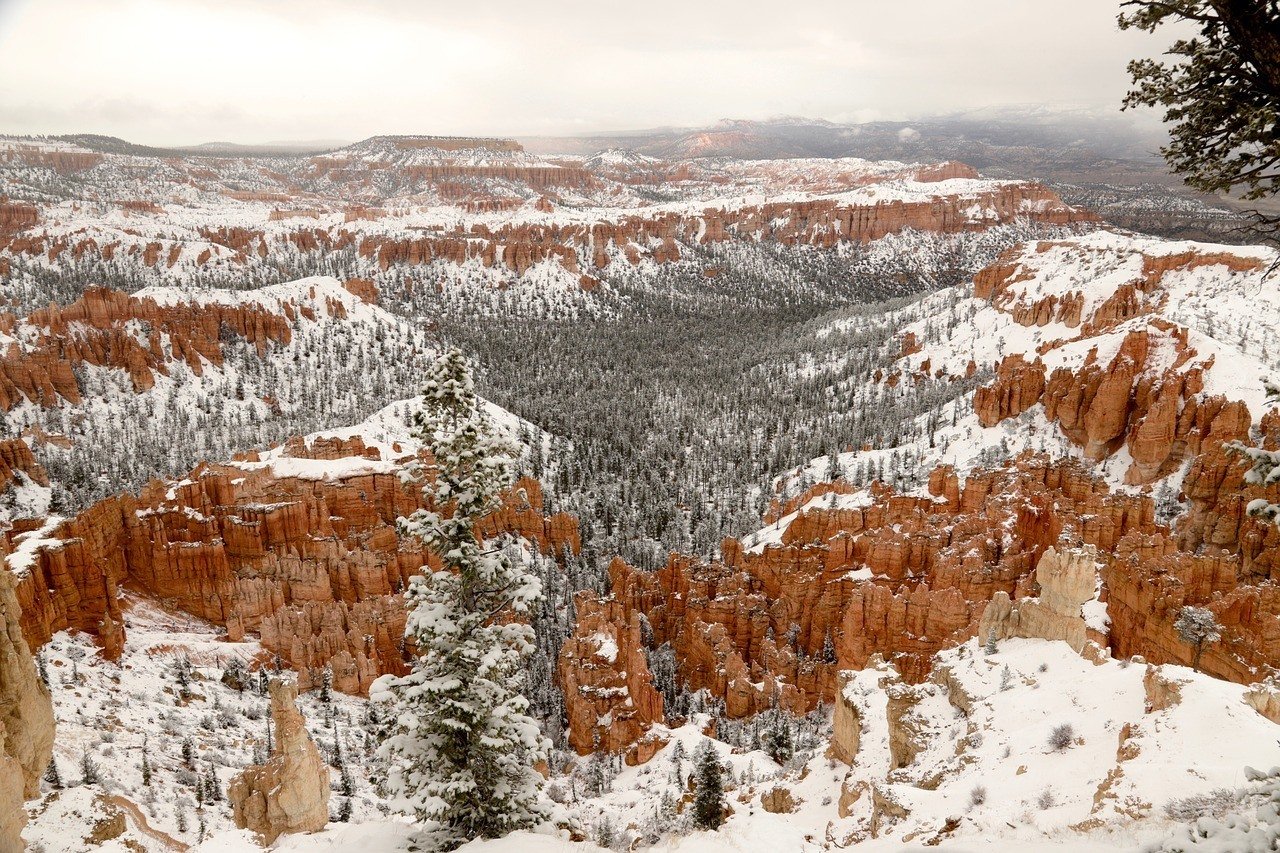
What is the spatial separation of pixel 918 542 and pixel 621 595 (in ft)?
69.4

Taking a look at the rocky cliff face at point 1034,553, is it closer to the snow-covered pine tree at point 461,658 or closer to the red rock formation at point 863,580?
the red rock formation at point 863,580

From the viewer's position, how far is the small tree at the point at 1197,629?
2878 centimetres

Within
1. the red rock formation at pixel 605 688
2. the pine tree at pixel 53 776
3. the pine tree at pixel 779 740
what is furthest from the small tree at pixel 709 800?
the pine tree at pixel 53 776

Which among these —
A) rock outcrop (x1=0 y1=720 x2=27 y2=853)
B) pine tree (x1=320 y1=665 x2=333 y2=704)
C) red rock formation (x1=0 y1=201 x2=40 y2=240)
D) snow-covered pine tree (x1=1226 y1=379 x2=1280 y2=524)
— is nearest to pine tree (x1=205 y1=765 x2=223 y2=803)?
rock outcrop (x1=0 y1=720 x2=27 y2=853)

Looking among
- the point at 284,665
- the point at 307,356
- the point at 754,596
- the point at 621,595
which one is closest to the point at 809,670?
the point at 754,596

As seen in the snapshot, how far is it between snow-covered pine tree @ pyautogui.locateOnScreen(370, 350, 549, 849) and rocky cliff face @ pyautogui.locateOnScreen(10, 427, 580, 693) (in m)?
22.4

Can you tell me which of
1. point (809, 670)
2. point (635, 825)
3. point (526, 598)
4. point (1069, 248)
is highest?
point (1069, 248)

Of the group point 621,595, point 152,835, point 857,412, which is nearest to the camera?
point 152,835

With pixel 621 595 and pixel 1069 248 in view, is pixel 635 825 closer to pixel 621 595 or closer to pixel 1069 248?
pixel 621 595

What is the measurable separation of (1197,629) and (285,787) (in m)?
35.6

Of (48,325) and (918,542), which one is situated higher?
(48,325)

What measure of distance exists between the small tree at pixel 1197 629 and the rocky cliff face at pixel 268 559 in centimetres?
3049

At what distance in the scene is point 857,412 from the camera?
94.6 meters

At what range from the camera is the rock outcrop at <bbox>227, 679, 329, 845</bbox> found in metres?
18.6
